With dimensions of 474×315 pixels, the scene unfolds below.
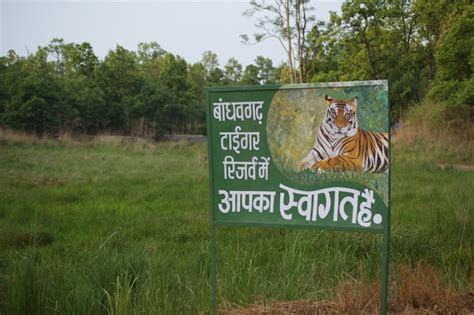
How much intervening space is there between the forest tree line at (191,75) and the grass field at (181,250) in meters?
6.95

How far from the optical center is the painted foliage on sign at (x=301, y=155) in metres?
2.74

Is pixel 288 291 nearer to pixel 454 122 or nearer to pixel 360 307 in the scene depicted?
pixel 360 307

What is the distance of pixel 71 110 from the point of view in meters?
19.9

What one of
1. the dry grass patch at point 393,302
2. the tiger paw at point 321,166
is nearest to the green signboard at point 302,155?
the tiger paw at point 321,166

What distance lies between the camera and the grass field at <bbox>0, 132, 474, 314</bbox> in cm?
335

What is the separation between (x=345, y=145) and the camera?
2779mm

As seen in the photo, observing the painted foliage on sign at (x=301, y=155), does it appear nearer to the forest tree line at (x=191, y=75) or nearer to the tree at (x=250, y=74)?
the forest tree line at (x=191, y=75)

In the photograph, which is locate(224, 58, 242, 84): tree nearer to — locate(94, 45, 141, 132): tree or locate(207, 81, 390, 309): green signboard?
locate(94, 45, 141, 132): tree

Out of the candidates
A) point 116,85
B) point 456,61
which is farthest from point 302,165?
point 116,85

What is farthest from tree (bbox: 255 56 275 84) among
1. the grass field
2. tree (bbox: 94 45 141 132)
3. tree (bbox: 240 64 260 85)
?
the grass field

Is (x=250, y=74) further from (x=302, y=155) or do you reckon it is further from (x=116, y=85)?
(x=302, y=155)

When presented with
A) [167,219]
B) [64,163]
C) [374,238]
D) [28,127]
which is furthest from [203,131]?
[374,238]

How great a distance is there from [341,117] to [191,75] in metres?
31.5

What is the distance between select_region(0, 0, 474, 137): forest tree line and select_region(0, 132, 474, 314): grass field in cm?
695
